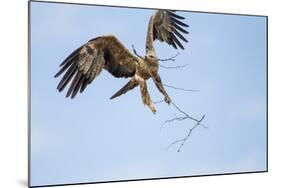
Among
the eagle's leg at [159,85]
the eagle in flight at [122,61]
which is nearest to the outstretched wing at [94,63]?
the eagle in flight at [122,61]

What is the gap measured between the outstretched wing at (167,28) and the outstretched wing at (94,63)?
0.22 metres

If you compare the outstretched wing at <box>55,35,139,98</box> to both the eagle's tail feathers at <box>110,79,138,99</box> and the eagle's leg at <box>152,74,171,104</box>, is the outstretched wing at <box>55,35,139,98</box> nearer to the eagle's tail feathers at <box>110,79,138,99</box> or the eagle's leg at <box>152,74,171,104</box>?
the eagle's tail feathers at <box>110,79,138,99</box>

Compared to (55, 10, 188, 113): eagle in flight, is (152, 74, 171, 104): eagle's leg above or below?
below

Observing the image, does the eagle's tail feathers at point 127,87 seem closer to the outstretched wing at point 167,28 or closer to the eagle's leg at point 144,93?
the eagle's leg at point 144,93

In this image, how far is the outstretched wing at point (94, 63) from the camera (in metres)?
3.35

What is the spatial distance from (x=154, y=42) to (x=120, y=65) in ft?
0.98

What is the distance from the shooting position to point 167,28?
143 inches

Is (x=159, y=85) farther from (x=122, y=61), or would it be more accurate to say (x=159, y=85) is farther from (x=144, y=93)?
(x=122, y=61)

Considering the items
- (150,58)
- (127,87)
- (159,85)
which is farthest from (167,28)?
(127,87)

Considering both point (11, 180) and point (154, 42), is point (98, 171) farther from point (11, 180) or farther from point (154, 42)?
point (154, 42)

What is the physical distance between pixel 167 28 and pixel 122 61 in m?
0.43

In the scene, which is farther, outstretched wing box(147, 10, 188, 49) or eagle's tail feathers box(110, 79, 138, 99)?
outstretched wing box(147, 10, 188, 49)

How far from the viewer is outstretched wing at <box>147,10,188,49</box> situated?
11.7ft

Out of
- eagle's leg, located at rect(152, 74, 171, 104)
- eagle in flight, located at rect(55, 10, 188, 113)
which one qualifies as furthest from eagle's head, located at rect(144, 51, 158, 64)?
eagle's leg, located at rect(152, 74, 171, 104)
